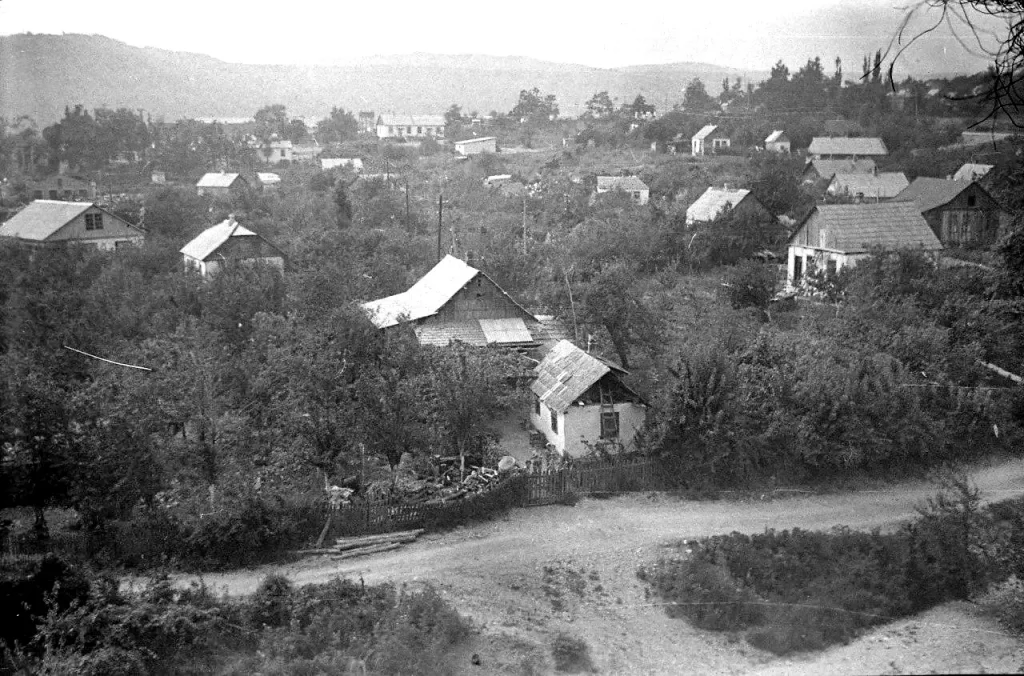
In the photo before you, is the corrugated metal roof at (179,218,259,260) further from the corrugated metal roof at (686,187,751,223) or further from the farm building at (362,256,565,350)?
→ the corrugated metal roof at (686,187,751,223)

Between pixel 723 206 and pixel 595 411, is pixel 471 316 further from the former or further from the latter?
pixel 723 206

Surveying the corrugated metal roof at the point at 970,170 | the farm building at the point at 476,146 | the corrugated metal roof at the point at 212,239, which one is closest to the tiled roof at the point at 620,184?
the corrugated metal roof at the point at 970,170

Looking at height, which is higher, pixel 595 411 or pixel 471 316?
pixel 471 316

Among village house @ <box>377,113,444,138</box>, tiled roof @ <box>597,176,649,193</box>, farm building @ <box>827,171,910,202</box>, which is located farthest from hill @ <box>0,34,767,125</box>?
farm building @ <box>827,171,910,202</box>

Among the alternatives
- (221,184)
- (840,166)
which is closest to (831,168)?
(840,166)

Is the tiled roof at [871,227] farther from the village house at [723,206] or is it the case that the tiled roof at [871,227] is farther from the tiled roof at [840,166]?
the tiled roof at [840,166]

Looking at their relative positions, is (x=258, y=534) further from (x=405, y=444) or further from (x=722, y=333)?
(x=722, y=333)
